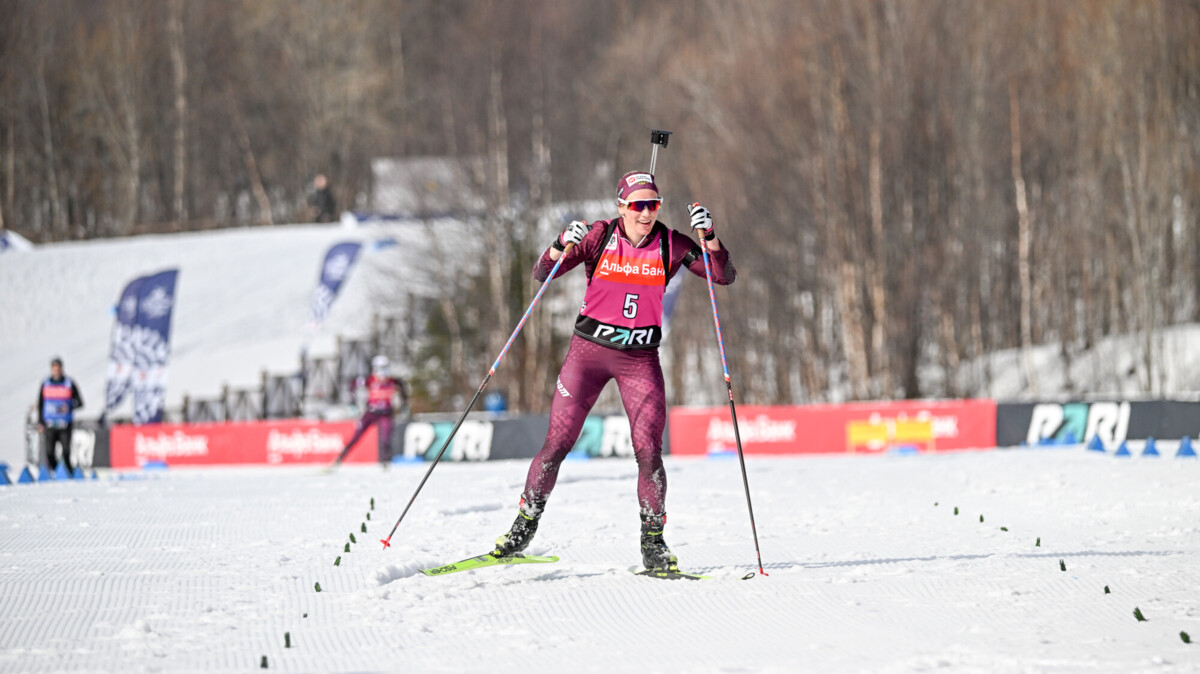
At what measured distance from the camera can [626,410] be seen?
6.28m

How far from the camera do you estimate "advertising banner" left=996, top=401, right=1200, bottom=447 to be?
18.1 m

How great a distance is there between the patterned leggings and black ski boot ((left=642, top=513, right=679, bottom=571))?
46 mm

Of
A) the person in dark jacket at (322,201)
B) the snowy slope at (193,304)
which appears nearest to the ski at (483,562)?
the snowy slope at (193,304)

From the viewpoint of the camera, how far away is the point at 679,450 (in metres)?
20.5

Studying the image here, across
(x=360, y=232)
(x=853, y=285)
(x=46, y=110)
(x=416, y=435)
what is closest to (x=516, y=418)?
(x=416, y=435)

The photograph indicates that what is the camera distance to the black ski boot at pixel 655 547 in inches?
243

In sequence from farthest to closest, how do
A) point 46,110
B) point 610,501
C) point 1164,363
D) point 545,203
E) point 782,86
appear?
point 46,110, point 545,203, point 782,86, point 1164,363, point 610,501

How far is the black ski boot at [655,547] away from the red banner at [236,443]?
51.5 ft

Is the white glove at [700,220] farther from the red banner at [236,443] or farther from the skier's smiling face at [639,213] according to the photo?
A: the red banner at [236,443]

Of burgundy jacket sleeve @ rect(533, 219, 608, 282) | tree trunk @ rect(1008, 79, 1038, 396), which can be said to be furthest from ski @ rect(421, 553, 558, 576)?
tree trunk @ rect(1008, 79, 1038, 396)

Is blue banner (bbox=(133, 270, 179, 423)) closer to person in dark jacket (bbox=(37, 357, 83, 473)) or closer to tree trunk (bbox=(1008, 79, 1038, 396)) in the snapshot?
person in dark jacket (bbox=(37, 357, 83, 473))

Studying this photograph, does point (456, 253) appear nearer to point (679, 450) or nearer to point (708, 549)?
point (679, 450)

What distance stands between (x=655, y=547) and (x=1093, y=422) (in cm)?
1455

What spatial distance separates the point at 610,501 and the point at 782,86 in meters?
19.7
